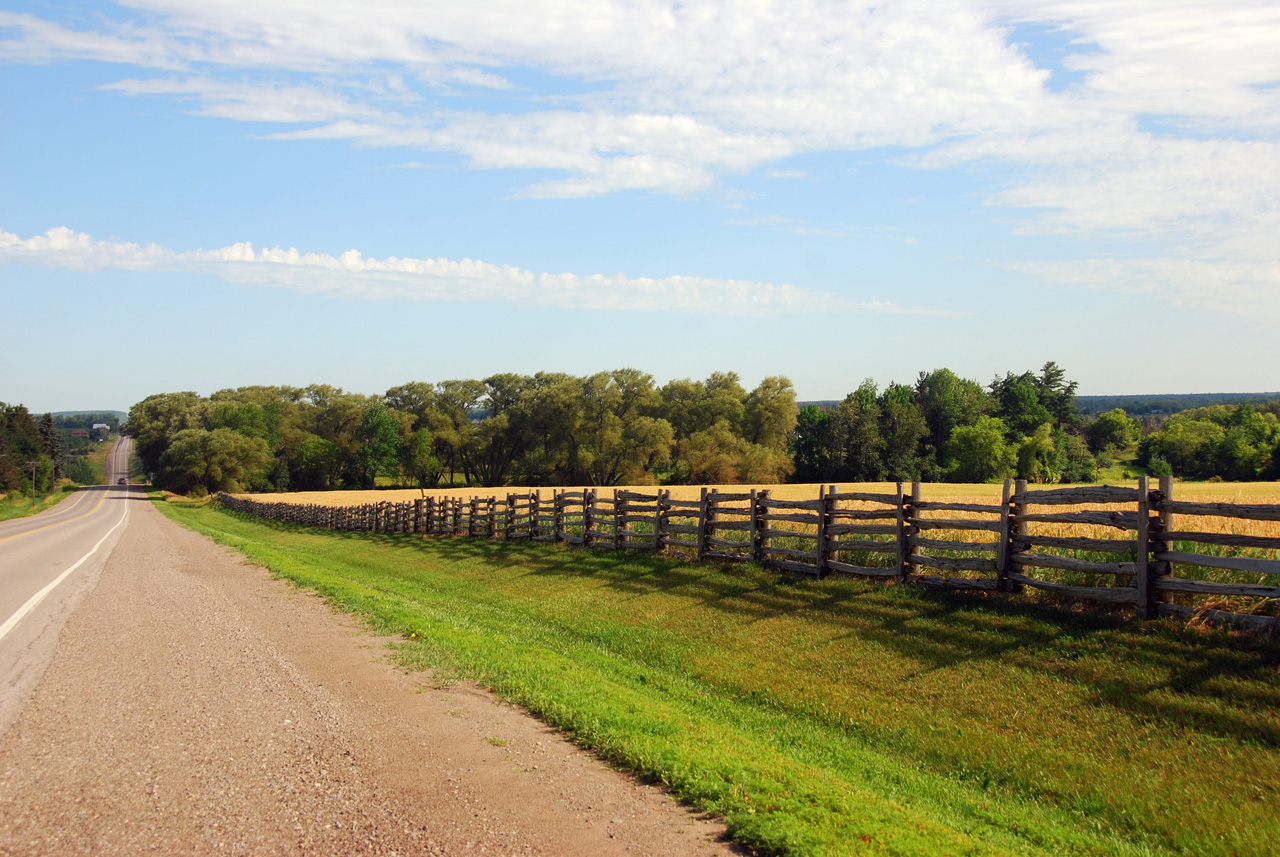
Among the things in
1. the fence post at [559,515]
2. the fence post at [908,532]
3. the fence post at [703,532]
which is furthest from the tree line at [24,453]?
the fence post at [908,532]

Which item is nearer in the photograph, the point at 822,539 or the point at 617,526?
the point at 822,539

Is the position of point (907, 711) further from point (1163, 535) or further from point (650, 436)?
point (650, 436)

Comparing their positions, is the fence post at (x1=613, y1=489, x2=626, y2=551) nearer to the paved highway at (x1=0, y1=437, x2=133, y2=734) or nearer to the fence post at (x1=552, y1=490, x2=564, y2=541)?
the fence post at (x1=552, y1=490, x2=564, y2=541)

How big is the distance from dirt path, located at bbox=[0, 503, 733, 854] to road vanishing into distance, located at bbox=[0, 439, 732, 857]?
2 cm

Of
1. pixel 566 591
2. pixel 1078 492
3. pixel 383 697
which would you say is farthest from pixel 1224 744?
pixel 566 591

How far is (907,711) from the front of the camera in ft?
26.8

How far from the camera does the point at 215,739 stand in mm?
6176

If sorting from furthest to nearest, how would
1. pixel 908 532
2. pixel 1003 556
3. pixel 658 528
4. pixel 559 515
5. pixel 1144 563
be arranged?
pixel 559 515, pixel 658 528, pixel 908 532, pixel 1003 556, pixel 1144 563

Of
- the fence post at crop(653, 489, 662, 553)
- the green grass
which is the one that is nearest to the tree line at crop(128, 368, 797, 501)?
the fence post at crop(653, 489, 662, 553)

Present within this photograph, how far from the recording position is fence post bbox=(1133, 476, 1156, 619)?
8594 mm

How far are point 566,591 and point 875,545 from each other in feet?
21.9

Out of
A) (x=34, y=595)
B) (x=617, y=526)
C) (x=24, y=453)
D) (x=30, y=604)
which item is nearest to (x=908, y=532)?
(x=617, y=526)

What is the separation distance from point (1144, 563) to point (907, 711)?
3282mm

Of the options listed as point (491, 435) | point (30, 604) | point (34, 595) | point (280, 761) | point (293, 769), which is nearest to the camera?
point (293, 769)
